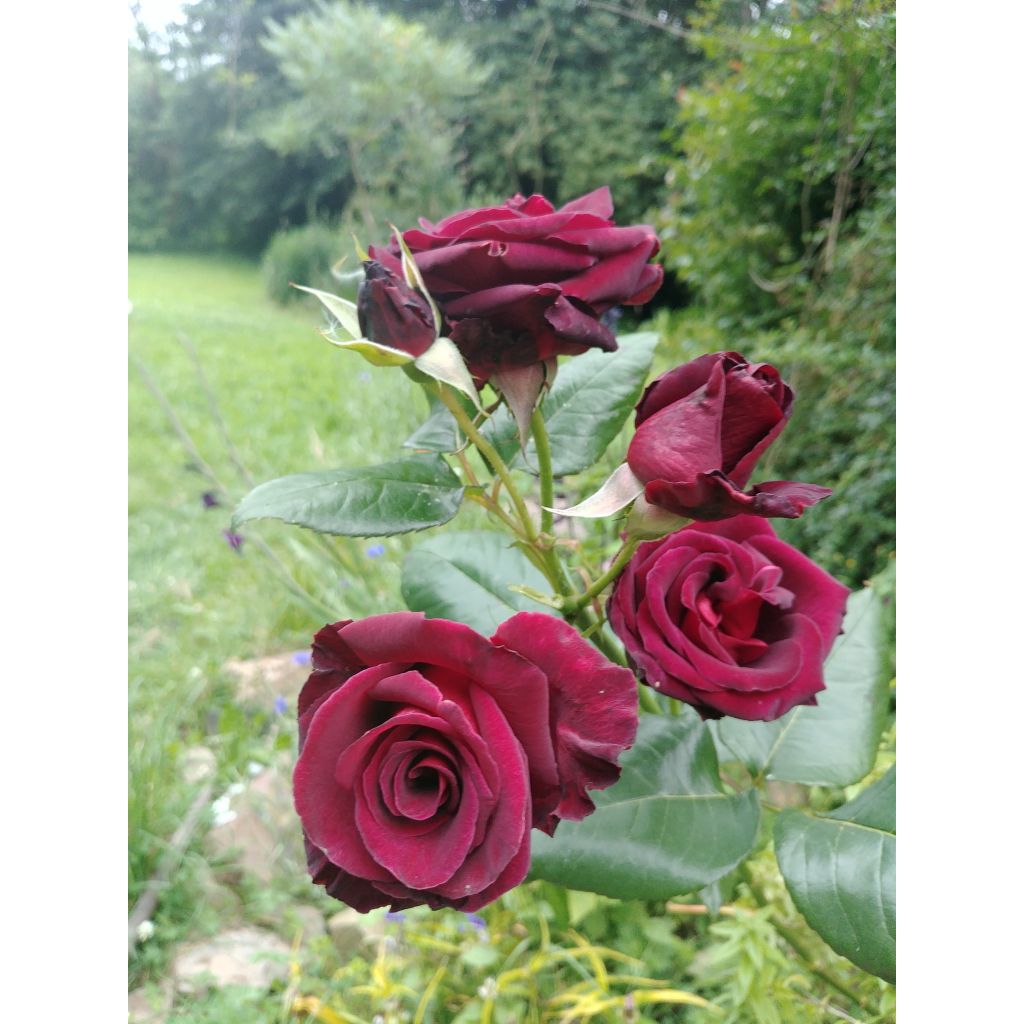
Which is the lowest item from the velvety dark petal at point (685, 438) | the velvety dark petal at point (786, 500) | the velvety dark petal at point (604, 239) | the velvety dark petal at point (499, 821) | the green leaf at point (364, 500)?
the velvety dark petal at point (499, 821)

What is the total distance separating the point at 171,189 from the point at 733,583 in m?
6.86

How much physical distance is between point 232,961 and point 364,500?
3.61 ft

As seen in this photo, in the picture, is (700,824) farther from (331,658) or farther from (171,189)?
(171,189)

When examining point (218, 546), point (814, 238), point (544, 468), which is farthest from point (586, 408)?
point (218, 546)

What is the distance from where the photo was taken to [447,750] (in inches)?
11.9

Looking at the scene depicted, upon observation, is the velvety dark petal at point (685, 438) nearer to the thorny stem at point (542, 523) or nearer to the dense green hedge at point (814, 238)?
the thorny stem at point (542, 523)

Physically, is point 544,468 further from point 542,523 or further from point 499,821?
point 499,821

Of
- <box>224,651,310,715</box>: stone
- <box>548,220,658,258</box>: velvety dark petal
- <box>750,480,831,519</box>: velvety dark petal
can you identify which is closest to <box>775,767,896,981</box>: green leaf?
<box>750,480,831,519</box>: velvety dark petal

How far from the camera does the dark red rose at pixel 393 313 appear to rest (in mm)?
332

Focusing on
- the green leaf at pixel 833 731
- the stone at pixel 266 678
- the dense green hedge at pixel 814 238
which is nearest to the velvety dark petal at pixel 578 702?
the green leaf at pixel 833 731

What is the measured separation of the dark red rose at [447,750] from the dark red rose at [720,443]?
8 centimetres

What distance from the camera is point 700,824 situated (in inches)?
17.4

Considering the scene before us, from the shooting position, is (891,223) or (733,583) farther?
(891,223)
